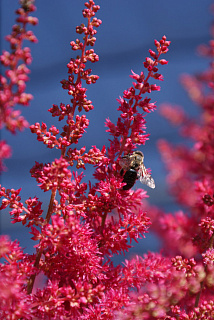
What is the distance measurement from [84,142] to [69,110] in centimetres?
143

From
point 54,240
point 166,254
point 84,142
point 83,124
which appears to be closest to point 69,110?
point 83,124

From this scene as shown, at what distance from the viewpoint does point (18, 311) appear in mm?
514

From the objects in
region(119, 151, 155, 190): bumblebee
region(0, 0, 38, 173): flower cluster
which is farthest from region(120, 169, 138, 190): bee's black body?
region(0, 0, 38, 173): flower cluster

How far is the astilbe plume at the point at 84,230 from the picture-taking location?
53 centimetres

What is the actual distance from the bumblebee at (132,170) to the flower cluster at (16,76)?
303mm

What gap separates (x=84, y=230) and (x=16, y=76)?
12.1 inches

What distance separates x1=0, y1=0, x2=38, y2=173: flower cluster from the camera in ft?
1.20

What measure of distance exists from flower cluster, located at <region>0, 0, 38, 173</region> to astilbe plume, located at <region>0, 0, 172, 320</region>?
15 cm

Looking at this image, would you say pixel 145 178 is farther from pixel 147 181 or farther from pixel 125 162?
pixel 125 162

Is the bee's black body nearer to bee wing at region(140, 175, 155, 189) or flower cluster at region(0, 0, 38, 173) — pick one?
bee wing at region(140, 175, 155, 189)

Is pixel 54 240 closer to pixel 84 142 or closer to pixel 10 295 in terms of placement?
pixel 10 295

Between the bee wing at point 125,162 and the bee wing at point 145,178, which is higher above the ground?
the bee wing at point 145,178

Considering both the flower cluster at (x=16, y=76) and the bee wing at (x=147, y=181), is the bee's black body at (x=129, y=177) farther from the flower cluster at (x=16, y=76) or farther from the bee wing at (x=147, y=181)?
the flower cluster at (x=16, y=76)

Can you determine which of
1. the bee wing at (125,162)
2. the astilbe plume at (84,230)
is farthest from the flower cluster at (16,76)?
the bee wing at (125,162)
